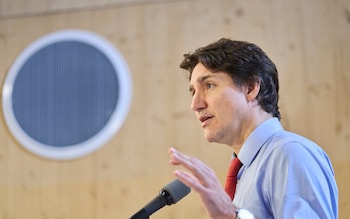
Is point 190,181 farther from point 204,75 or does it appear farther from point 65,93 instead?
point 65,93

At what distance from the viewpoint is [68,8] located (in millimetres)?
3012

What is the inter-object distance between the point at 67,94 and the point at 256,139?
184 cm

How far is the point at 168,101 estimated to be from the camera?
272cm

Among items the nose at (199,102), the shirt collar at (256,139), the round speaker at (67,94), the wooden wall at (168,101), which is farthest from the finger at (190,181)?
the round speaker at (67,94)

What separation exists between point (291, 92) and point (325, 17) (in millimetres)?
470

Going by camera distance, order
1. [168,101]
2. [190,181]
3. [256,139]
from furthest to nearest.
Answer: [168,101] < [256,139] < [190,181]

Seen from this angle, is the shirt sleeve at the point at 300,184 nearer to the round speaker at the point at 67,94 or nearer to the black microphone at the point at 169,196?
the black microphone at the point at 169,196

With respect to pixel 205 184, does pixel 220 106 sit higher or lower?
higher

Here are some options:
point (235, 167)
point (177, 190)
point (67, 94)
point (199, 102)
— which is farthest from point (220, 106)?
point (67, 94)

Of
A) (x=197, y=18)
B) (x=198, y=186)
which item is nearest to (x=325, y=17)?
(x=197, y=18)

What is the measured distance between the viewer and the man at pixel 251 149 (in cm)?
96

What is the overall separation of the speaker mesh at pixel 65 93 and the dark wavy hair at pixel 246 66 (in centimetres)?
145

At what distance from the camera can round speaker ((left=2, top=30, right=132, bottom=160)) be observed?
279cm

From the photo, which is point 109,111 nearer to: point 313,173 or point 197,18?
point 197,18
